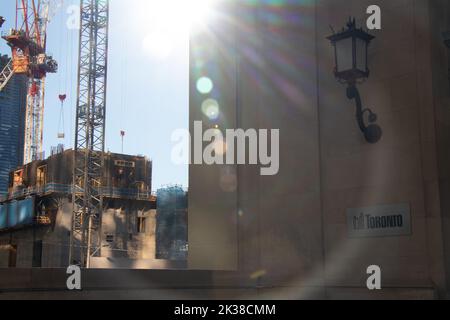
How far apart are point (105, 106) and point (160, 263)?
150ft

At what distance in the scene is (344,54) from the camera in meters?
9.98

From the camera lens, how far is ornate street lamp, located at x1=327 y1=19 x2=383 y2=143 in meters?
9.86

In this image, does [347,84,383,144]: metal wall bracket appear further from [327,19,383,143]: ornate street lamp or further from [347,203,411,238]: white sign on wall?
[347,203,411,238]: white sign on wall

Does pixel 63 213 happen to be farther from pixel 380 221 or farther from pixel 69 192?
pixel 380 221

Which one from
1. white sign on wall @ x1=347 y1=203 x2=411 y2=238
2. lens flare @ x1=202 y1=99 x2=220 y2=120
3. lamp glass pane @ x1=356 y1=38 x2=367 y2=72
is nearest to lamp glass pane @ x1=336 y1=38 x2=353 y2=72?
lamp glass pane @ x1=356 y1=38 x2=367 y2=72

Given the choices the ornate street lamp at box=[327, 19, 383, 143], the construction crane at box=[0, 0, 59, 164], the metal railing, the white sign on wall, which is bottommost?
the white sign on wall

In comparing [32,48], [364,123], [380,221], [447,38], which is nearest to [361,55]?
[364,123]

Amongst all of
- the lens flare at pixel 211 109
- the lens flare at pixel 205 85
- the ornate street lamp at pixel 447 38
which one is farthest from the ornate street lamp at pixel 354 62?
the lens flare at pixel 205 85

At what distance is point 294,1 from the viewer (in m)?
12.3

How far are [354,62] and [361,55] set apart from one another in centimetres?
26

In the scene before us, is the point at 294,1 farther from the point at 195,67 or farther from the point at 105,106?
the point at 105,106

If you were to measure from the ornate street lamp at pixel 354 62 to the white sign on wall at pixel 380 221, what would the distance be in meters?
1.22

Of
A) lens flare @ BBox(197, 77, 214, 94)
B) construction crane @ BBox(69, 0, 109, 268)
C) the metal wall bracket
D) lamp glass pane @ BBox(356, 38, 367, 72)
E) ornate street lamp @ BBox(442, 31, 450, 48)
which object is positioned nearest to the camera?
ornate street lamp @ BBox(442, 31, 450, 48)

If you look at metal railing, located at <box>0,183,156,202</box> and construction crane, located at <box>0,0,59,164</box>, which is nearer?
metal railing, located at <box>0,183,156,202</box>
